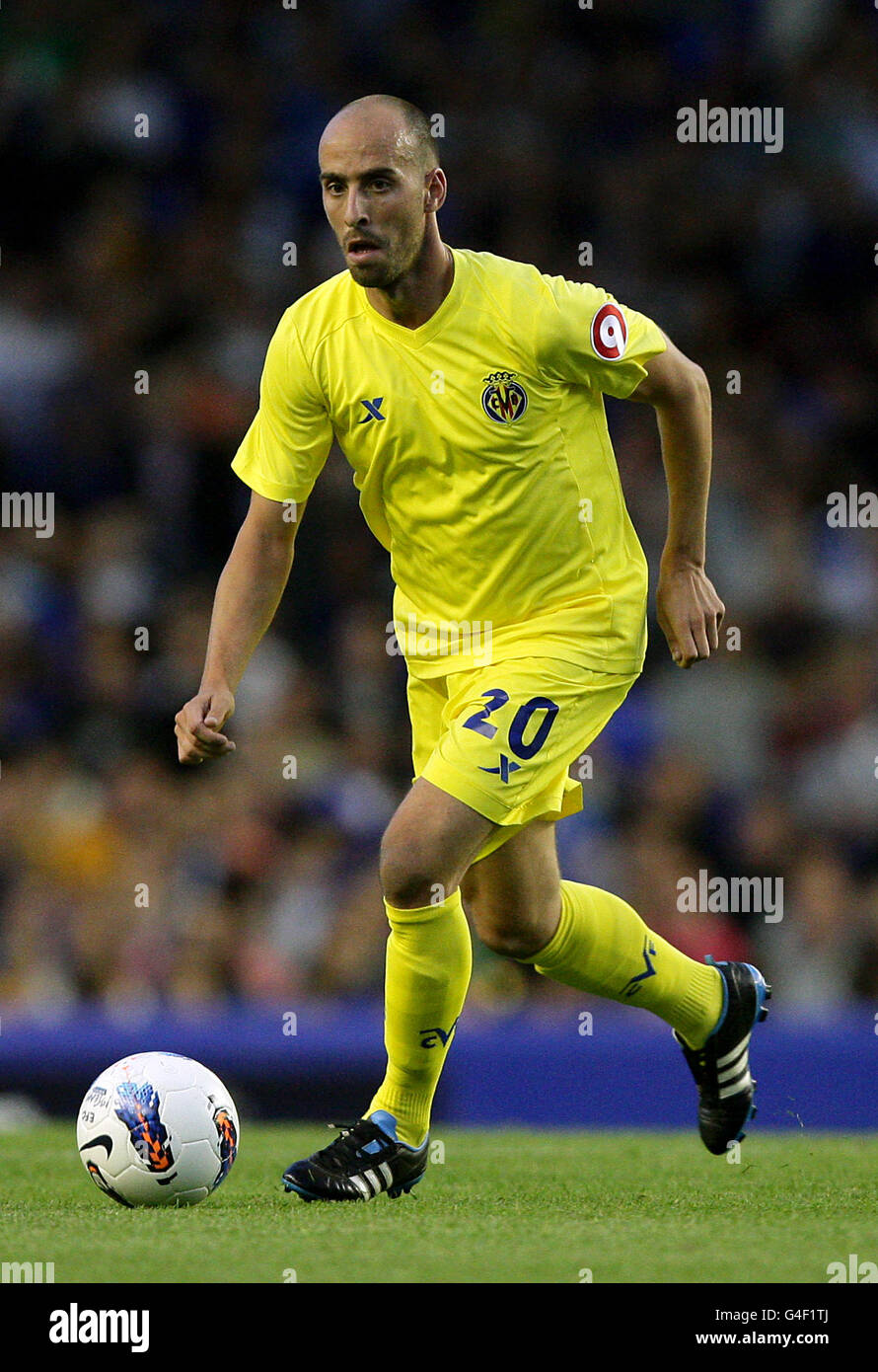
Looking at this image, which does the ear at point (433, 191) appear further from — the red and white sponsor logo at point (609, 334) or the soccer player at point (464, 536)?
the red and white sponsor logo at point (609, 334)

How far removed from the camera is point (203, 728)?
4469mm

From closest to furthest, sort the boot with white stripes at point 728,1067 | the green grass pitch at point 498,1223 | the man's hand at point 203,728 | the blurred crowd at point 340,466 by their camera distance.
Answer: the green grass pitch at point 498,1223 → the man's hand at point 203,728 → the boot with white stripes at point 728,1067 → the blurred crowd at point 340,466

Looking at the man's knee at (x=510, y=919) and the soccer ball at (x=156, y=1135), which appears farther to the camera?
the man's knee at (x=510, y=919)

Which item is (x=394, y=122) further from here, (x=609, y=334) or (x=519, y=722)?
(x=519, y=722)

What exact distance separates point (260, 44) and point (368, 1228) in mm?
8980

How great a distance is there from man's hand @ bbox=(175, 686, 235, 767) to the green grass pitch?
999mm

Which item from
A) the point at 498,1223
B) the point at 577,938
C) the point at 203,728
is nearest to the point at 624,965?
the point at 577,938

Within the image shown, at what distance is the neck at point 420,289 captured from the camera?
4.74 meters

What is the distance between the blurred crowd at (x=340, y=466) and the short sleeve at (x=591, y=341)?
3.95 m

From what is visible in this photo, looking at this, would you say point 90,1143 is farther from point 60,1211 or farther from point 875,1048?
point 875,1048

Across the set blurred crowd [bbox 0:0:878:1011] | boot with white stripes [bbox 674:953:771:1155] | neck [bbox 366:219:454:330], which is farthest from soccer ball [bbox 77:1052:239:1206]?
blurred crowd [bbox 0:0:878:1011]

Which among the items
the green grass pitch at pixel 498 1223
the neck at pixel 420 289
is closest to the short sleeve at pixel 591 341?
the neck at pixel 420 289

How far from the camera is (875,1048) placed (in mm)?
7613

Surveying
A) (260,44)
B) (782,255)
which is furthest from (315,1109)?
(260,44)
